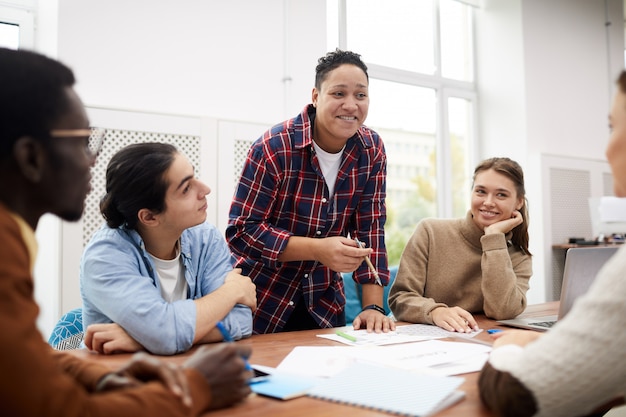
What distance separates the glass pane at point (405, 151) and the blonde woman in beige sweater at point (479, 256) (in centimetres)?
227

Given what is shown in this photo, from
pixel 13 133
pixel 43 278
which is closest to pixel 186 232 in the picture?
pixel 13 133

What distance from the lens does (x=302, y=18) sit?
366cm

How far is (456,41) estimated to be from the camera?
16.6 feet

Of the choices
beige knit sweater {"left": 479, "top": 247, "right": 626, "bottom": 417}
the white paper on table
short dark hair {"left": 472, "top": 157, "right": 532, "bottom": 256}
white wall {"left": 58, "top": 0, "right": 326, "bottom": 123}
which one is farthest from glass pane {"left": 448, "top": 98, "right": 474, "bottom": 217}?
beige knit sweater {"left": 479, "top": 247, "right": 626, "bottom": 417}

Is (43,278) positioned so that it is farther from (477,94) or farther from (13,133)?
(477,94)

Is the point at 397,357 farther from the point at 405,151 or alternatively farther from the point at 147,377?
the point at 405,151

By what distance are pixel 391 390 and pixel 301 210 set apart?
39.9 inches

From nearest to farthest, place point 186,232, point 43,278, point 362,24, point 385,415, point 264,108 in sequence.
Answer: point 385,415 → point 186,232 → point 43,278 → point 264,108 → point 362,24

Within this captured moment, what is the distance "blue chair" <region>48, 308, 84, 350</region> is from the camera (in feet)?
5.28

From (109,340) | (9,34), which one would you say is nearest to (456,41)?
(9,34)

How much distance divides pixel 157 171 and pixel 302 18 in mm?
2601

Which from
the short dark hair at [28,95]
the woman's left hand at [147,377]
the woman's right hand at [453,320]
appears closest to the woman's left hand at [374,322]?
the woman's right hand at [453,320]

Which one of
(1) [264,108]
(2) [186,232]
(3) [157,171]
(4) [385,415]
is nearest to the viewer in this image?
(4) [385,415]

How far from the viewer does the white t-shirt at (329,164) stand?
1.91m
